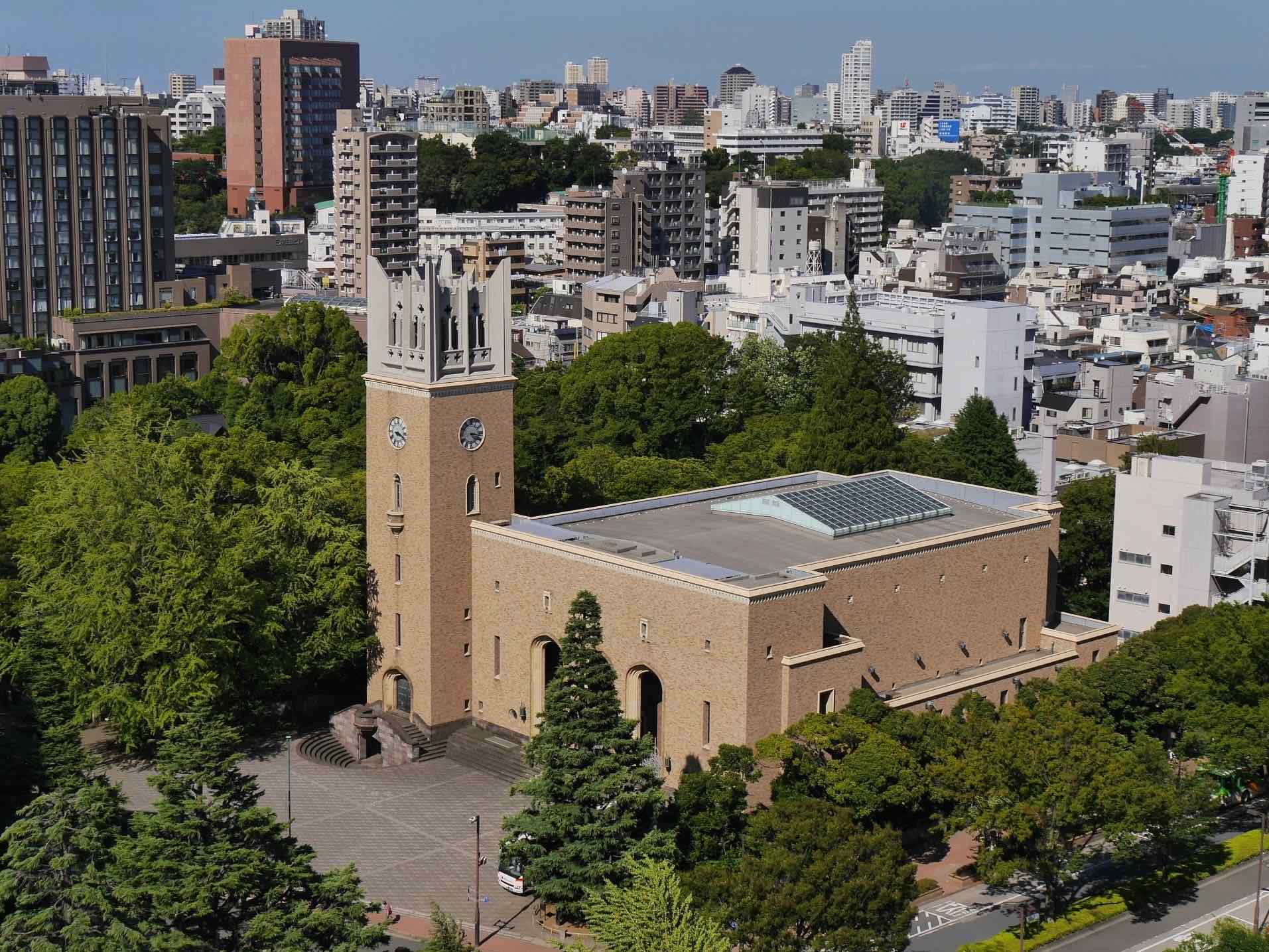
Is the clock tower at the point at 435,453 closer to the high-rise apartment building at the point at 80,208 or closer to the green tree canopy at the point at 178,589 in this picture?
the green tree canopy at the point at 178,589

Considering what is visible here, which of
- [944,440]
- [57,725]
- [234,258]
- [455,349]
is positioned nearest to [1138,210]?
[234,258]

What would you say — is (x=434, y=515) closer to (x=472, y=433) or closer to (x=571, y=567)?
(x=472, y=433)

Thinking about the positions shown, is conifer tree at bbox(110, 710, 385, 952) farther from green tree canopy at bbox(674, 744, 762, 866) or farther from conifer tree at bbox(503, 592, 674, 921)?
green tree canopy at bbox(674, 744, 762, 866)

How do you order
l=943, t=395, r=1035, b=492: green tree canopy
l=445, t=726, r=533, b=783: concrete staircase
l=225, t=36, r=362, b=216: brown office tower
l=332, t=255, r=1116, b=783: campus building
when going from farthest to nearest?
1. l=225, t=36, r=362, b=216: brown office tower
2. l=943, t=395, r=1035, b=492: green tree canopy
3. l=445, t=726, r=533, b=783: concrete staircase
4. l=332, t=255, r=1116, b=783: campus building

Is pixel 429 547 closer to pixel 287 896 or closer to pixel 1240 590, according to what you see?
pixel 287 896

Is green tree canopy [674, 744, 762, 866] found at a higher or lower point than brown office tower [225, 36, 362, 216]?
lower

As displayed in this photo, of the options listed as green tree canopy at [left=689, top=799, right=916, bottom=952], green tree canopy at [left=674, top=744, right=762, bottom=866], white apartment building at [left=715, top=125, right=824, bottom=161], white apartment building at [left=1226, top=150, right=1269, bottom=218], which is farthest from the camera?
white apartment building at [left=715, top=125, right=824, bottom=161]

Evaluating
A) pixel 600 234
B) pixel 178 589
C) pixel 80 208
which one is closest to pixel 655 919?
pixel 178 589

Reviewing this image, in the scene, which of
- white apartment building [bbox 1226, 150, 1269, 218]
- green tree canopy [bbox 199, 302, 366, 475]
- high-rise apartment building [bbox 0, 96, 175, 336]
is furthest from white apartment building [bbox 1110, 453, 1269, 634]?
white apartment building [bbox 1226, 150, 1269, 218]
